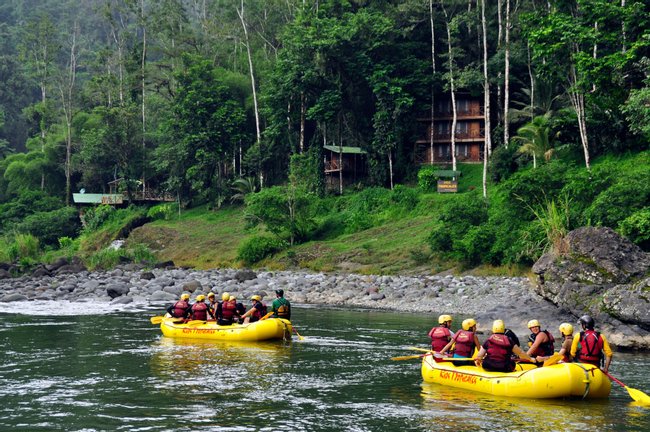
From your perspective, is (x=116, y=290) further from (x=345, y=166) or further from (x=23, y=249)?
(x=345, y=166)

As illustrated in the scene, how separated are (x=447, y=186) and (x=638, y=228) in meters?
24.0

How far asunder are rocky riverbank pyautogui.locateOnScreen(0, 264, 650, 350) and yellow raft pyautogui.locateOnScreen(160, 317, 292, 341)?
20.8 feet

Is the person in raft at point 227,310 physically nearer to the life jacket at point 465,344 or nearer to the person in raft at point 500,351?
the life jacket at point 465,344

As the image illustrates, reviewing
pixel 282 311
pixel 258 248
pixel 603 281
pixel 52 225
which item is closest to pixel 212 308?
pixel 282 311

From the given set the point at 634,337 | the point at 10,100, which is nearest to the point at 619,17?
the point at 634,337

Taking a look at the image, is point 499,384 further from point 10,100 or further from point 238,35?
point 10,100

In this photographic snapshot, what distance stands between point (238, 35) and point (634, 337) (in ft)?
184

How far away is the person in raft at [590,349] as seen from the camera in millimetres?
14398

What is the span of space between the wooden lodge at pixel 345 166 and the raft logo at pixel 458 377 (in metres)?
44.3

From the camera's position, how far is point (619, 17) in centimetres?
3650

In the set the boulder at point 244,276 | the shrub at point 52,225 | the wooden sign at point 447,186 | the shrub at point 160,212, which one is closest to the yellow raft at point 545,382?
the boulder at point 244,276

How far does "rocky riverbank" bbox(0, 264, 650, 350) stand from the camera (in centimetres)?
2438

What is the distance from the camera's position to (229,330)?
72.3 ft

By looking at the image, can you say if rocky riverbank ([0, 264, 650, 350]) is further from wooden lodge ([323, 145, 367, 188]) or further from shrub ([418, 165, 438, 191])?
wooden lodge ([323, 145, 367, 188])
